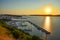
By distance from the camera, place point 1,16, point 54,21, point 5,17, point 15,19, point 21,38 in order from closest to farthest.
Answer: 1. point 21,38
2. point 1,16
3. point 5,17
4. point 15,19
5. point 54,21

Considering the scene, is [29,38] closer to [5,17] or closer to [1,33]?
[1,33]

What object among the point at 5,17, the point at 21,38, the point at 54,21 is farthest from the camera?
the point at 54,21

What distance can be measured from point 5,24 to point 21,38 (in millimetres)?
831

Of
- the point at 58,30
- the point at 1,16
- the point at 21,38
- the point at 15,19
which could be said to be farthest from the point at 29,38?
the point at 58,30

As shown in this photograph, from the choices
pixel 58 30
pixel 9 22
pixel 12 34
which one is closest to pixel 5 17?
pixel 9 22

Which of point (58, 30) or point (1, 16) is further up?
point (1, 16)

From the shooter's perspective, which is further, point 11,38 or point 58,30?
point 58,30

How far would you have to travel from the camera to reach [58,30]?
168 inches

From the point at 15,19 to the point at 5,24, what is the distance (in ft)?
1.18

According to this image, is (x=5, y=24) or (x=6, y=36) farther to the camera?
(x=5, y=24)

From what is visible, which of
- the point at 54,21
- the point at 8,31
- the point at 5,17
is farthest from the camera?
the point at 54,21

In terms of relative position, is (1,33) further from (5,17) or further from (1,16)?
(5,17)

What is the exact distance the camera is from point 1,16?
9.71ft

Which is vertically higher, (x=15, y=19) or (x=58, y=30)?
(x=15, y=19)
